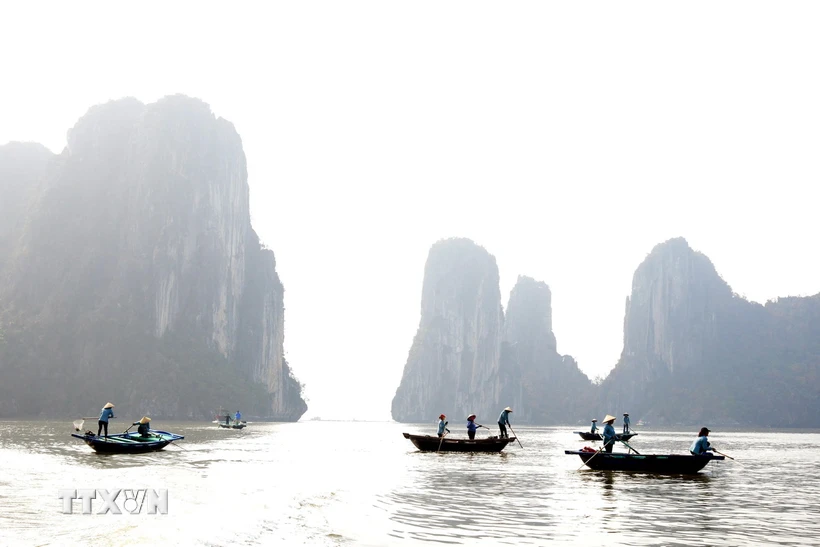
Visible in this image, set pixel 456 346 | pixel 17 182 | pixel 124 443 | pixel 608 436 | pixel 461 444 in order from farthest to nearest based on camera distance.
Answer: pixel 456 346 < pixel 17 182 < pixel 461 444 < pixel 124 443 < pixel 608 436

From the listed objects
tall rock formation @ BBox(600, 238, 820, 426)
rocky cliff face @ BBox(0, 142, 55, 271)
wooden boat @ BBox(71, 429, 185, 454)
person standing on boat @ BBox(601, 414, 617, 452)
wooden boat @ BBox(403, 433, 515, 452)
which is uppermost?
rocky cliff face @ BBox(0, 142, 55, 271)

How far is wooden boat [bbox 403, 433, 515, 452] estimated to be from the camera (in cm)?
3594

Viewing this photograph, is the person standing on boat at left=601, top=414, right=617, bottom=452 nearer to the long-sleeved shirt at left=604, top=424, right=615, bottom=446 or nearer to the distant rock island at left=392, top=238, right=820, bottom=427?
the long-sleeved shirt at left=604, top=424, right=615, bottom=446

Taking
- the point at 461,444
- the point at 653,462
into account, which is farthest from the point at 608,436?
the point at 461,444

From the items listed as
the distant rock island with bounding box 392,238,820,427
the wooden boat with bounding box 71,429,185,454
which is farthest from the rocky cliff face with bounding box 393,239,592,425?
the wooden boat with bounding box 71,429,185,454

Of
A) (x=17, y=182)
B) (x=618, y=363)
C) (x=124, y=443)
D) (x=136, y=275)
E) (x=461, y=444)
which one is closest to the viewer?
(x=124, y=443)

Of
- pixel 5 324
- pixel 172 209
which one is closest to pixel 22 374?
pixel 5 324

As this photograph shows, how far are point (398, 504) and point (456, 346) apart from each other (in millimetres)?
178654

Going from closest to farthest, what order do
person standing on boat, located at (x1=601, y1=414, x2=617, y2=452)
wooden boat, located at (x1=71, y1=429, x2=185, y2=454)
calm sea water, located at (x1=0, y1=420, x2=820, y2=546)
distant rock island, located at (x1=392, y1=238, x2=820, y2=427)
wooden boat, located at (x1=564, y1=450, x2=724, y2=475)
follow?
1. calm sea water, located at (x1=0, y1=420, x2=820, y2=546)
2. wooden boat, located at (x1=564, y1=450, x2=724, y2=475)
3. person standing on boat, located at (x1=601, y1=414, x2=617, y2=452)
4. wooden boat, located at (x1=71, y1=429, x2=185, y2=454)
5. distant rock island, located at (x1=392, y1=238, x2=820, y2=427)

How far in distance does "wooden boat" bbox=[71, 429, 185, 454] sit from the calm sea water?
20.4 inches

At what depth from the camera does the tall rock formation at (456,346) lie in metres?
191

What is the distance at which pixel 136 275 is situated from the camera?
120250mm

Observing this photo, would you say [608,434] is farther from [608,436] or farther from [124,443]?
[124,443]

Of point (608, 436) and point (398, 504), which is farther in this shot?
point (608, 436)
